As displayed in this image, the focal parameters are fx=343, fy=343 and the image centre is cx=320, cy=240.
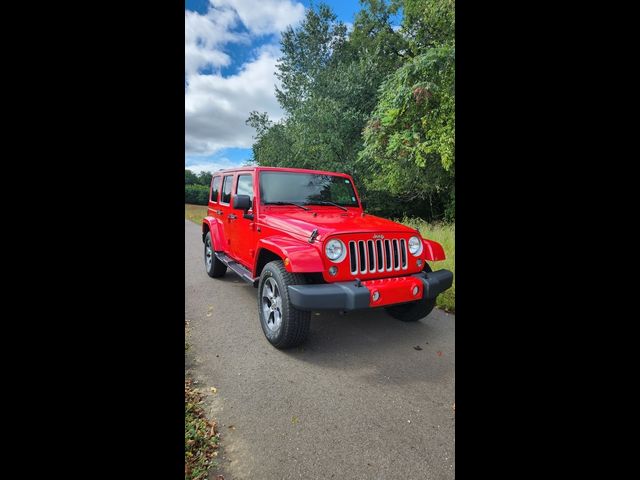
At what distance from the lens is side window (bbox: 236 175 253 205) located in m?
4.39

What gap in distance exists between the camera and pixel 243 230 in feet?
14.5

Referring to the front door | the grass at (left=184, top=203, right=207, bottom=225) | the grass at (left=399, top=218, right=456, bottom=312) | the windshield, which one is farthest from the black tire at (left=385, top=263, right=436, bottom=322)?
the grass at (left=184, top=203, right=207, bottom=225)

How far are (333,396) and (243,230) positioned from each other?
2.53 meters

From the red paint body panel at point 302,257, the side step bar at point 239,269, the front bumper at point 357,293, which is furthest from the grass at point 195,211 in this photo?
the front bumper at point 357,293

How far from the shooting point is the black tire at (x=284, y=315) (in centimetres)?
307

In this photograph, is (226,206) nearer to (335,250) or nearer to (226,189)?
(226,189)

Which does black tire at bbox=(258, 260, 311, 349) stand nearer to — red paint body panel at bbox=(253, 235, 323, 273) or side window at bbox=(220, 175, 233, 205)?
red paint body panel at bbox=(253, 235, 323, 273)

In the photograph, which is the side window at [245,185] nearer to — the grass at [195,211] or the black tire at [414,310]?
the black tire at [414,310]

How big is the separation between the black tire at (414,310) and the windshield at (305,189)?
5.02 ft
